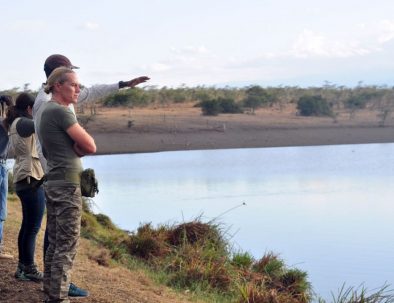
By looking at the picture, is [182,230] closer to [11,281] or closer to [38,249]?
[38,249]

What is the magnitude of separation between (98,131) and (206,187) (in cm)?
1526

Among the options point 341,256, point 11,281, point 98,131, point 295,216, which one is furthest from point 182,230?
point 98,131

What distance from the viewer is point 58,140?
195 inches

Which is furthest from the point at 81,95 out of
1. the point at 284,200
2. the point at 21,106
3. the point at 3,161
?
the point at 284,200

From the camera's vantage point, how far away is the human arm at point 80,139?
4875mm

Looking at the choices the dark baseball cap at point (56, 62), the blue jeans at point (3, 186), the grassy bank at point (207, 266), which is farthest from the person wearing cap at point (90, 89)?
the grassy bank at point (207, 266)

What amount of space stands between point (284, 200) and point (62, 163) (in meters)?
14.4

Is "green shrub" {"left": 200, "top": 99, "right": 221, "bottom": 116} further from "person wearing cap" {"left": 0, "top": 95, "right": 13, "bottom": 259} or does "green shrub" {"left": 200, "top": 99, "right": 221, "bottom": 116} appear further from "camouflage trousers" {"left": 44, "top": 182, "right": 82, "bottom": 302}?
"camouflage trousers" {"left": 44, "top": 182, "right": 82, "bottom": 302}

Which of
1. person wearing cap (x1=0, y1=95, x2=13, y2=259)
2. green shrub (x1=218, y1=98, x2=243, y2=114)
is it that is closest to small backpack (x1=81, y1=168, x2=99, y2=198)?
person wearing cap (x1=0, y1=95, x2=13, y2=259)

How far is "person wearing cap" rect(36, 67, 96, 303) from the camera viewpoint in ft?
16.2

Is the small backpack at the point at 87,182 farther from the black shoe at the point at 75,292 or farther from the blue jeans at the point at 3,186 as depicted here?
the blue jeans at the point at 3,186

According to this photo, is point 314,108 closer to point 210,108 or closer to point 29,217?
point 210,108

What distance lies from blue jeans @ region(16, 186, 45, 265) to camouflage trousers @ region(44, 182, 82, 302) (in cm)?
74

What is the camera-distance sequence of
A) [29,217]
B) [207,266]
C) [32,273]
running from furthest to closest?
[207,266]
[32,273]
[29,217]
